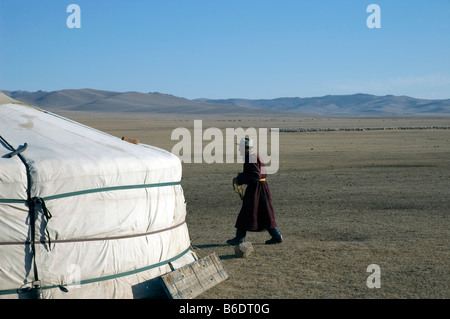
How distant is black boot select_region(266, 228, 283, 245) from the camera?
311 inches

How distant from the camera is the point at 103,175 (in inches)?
217

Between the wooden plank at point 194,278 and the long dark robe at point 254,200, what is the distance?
48.1 inches

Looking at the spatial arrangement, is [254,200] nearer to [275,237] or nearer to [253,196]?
[253,196]

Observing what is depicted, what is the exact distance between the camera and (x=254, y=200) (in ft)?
25.0

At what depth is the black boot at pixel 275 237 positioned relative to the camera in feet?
25.9

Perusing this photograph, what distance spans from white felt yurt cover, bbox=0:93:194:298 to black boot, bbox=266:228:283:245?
1830mm

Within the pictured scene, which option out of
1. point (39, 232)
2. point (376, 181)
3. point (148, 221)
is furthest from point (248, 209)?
point (376, 181)

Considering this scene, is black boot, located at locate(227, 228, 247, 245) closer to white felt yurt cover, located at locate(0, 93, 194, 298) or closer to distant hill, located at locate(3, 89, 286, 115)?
white felt yurt cover, located at locate(0, 93, 194, 298)

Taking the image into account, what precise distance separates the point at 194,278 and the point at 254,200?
6.10 feet

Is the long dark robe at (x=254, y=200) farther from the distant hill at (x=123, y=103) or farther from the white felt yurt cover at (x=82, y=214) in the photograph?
the distant hill at (x=123, y=103)

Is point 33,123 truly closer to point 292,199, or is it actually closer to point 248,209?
point 248,209

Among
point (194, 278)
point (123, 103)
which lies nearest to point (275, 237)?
point (194, 278)

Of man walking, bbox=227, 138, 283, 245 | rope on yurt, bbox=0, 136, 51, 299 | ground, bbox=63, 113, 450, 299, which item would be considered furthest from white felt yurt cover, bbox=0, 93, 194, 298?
man walking, bbox=227, 138, 283, 245

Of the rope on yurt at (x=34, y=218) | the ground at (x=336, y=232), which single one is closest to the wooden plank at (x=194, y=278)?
the ground at (x=336, y=232)
